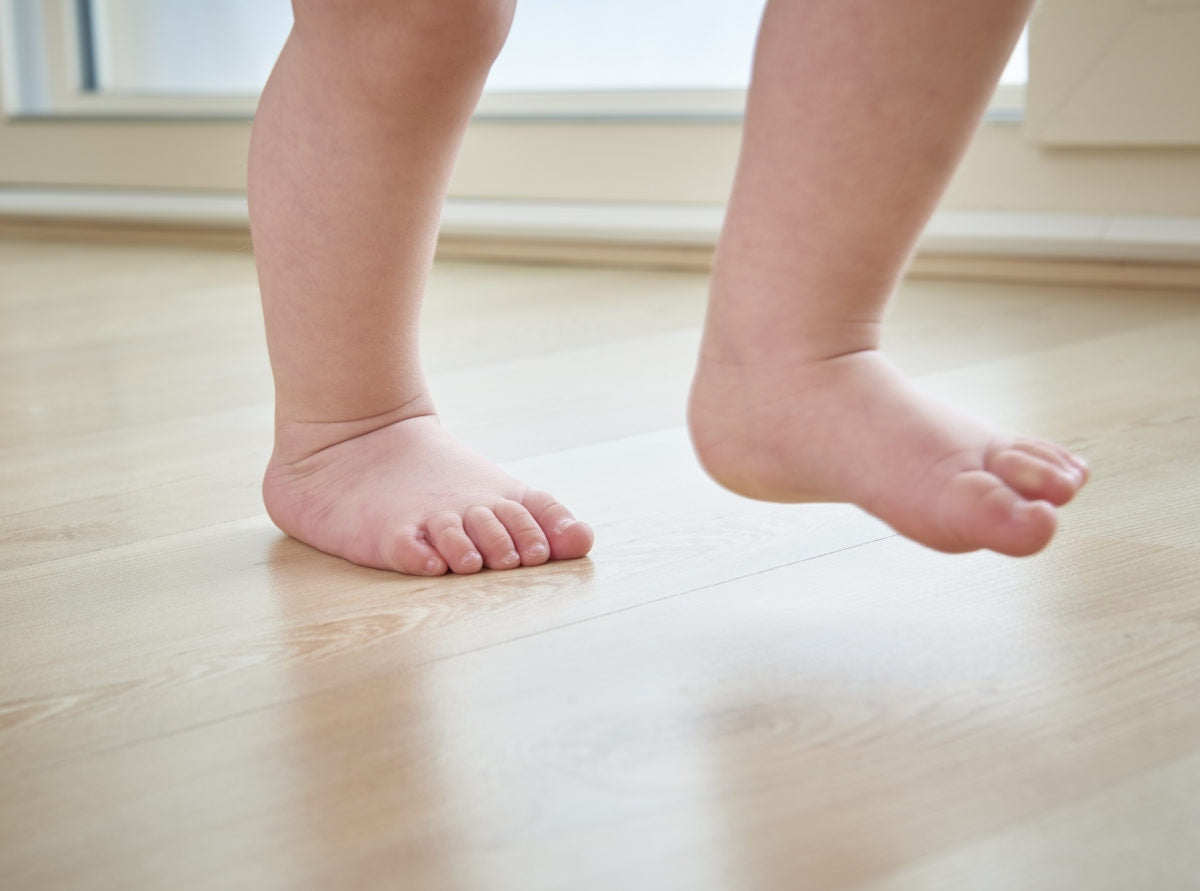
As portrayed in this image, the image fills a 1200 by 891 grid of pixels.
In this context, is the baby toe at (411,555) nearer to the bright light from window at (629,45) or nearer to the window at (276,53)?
the window at (276,53)

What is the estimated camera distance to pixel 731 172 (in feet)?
5.90

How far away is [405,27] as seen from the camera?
0.72 m

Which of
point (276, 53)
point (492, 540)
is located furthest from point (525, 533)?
point (276, 53)

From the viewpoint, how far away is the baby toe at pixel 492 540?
2.35 ft

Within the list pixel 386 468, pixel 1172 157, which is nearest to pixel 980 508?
pixel 386 468

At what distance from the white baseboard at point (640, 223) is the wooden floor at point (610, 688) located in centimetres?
52

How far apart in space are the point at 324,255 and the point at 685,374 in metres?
0.49

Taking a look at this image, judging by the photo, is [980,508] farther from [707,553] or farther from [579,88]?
[579,88]

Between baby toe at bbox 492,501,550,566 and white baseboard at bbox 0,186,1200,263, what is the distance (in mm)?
990

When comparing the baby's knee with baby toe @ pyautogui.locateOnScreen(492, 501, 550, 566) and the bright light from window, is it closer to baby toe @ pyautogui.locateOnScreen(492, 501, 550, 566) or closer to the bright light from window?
baby toe @ pyautogui.locateOnScreen(492, 501, 550, 566)

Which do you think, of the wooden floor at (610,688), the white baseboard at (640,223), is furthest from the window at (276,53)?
the wooden floor at (610,688)

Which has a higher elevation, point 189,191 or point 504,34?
point 504,34

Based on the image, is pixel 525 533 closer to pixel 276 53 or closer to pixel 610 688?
pixel 610 688

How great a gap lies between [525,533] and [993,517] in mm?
250
